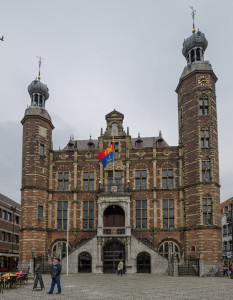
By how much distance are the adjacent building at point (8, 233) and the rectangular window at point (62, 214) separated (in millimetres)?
12970

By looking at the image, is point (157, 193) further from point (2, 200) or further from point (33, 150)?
point (2, 200)

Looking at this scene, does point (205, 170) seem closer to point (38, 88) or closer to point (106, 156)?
point (106, 156)

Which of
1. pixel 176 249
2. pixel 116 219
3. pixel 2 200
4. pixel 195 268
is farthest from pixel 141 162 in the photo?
pixel 2 200

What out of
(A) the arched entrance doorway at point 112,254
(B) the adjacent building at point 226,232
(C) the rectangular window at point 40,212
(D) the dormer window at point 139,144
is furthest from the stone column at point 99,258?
(B) the adjacent building at point 226,232

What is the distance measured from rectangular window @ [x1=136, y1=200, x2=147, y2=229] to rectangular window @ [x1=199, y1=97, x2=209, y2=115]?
10.5 metres

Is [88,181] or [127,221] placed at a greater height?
[88,181]

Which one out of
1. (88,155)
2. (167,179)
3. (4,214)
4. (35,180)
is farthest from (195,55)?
(4,214)

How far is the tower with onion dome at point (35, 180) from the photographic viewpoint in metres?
35.3

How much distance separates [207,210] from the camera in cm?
3366

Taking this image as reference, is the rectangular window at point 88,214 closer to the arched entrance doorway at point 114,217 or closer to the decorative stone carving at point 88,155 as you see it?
the arched entrance doorway at point 114,217

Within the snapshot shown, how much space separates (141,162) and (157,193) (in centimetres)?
353

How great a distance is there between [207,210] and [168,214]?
13.8 feet

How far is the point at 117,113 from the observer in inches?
1526

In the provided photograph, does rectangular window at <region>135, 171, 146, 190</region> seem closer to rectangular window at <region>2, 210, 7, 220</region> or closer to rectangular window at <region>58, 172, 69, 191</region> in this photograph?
rectangular window at <region>58, 172, 69, 191</region>
